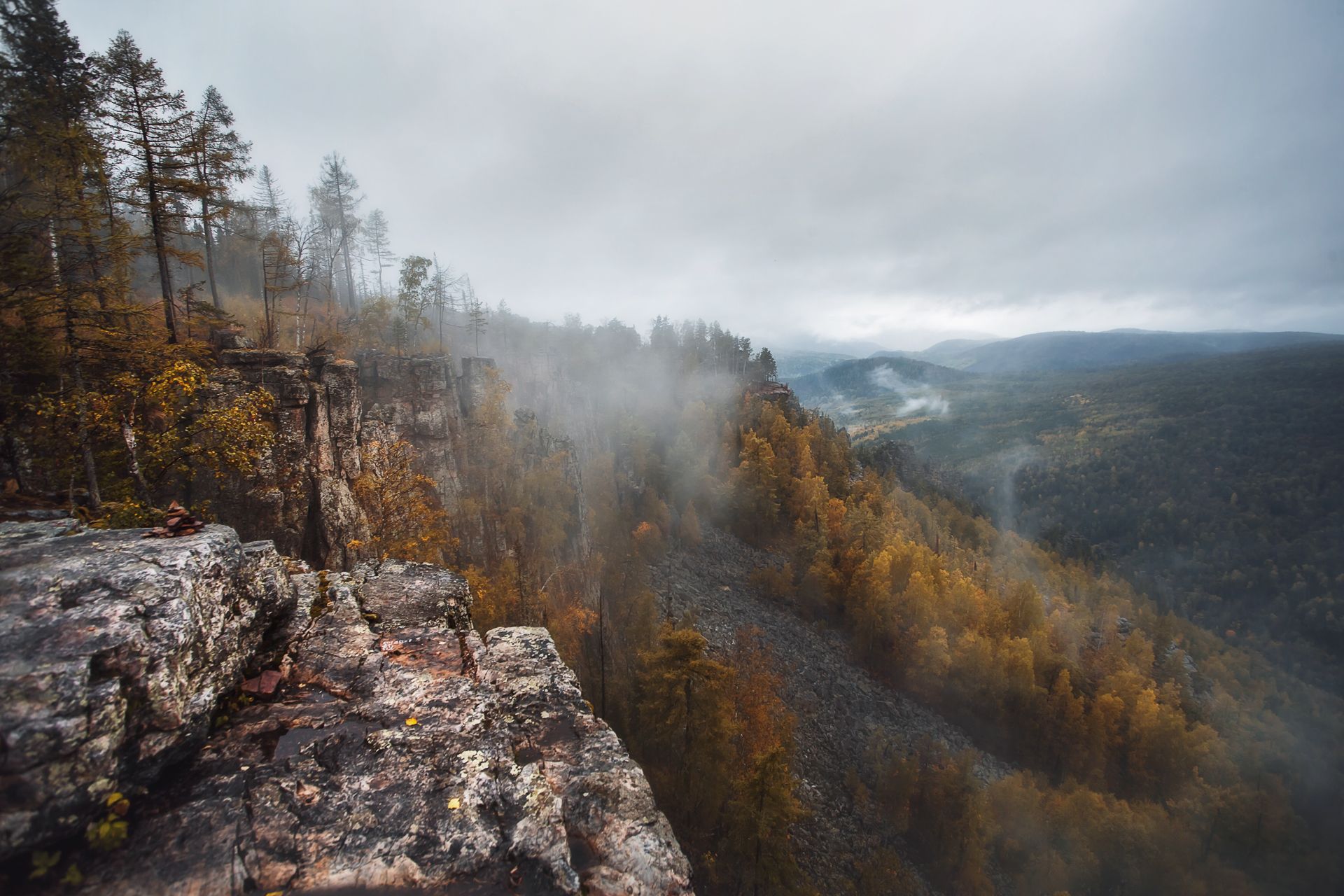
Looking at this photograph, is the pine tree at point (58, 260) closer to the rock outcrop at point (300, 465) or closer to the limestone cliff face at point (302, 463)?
the limestone cliff face at point (302, 463)

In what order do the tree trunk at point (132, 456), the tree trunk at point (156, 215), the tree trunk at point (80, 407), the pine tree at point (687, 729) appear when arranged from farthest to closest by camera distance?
the pine tree at point (687, 729) → the tree trunk at point (156, 215) → the tree trunk at point (132, 456) → the tree trunk at point (80, 407)

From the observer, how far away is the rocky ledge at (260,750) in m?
4.73

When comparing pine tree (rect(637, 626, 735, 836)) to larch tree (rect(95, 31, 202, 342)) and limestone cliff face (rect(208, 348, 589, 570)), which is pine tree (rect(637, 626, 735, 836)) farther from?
larch tree (rect(95, 31, 202, 342))

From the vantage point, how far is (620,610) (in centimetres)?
4656

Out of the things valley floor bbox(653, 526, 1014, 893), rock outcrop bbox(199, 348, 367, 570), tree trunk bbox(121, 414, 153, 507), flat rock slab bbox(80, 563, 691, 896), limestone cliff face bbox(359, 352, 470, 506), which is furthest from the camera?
valley floor bbox(653, 526, 1014, 893)


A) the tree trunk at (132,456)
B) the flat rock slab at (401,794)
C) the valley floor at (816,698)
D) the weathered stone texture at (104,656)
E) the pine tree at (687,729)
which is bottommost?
the valley floor at (816,698)

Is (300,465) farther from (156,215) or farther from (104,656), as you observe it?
(104,656)

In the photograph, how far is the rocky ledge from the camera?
4734 millimetres

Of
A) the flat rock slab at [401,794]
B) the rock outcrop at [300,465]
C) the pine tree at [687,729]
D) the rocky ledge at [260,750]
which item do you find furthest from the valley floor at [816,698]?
the rocky ledge at [260,750]

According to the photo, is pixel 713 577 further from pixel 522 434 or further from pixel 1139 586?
pixel 1139 586

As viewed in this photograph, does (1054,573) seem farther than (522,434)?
Yes

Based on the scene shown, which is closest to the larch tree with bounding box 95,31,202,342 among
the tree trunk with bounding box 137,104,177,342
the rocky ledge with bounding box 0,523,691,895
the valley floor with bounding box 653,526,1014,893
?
the tree trunk with bounding box 137,104,177,342

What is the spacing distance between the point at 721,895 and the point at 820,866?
28.5ft

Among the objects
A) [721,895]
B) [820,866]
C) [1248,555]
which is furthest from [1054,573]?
[1248,555]
